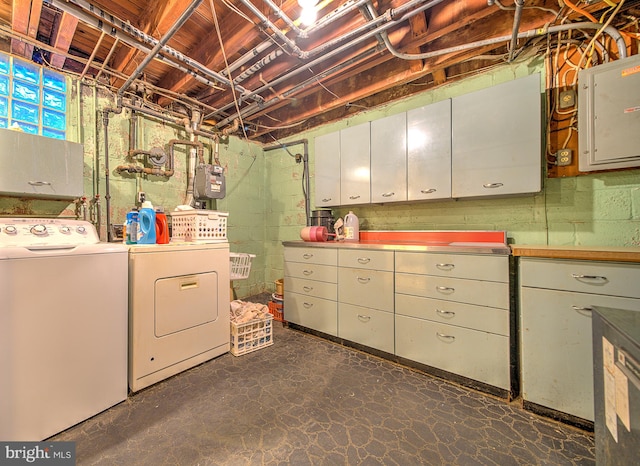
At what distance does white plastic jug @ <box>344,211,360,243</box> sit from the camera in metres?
2.70

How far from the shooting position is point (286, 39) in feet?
6.04

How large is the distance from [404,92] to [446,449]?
2904mm

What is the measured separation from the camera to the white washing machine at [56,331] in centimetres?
122

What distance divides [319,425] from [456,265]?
1344mm

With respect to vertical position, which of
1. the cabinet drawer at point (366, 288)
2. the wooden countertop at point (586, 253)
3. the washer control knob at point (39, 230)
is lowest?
the cabinet drawer at point (366, 288)

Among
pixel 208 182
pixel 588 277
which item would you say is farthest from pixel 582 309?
pixel 208 182

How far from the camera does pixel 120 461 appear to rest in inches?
47.3

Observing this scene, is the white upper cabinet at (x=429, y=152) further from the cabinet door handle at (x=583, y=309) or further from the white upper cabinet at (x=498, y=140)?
the cabinet door handle at (x=583, y=309)

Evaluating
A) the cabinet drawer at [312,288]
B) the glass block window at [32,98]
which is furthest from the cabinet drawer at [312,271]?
the glass block window at [32,98]

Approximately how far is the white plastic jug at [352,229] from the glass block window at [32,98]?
2.75 metres

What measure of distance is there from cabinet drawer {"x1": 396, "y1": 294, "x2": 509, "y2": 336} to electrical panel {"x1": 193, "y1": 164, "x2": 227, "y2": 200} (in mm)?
2274

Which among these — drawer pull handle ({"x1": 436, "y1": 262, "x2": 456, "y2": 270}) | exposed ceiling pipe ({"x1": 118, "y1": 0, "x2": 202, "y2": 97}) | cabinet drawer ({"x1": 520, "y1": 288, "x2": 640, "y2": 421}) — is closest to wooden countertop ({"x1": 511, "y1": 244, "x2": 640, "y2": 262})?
cabinet drawer ({"x1": 520, "y1": 288, "x2": 640, "y2": 421})

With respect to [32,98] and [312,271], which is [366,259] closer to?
[312,271]

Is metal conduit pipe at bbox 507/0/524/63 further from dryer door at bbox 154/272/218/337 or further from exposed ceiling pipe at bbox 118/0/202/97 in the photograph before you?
dryer door at bbox 154/272/218/337
